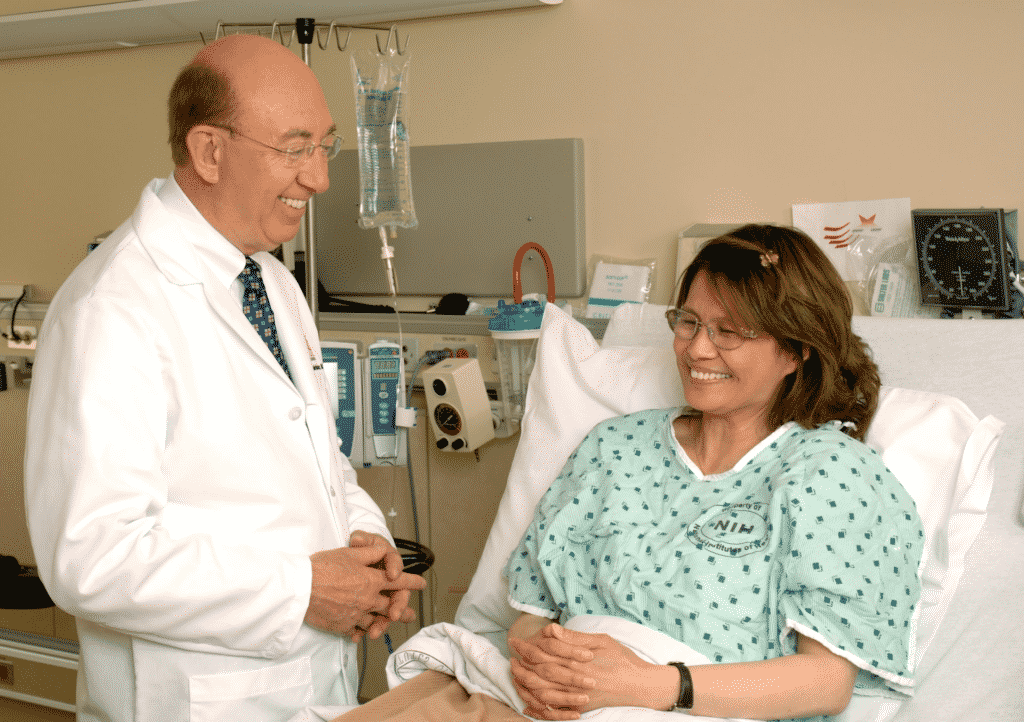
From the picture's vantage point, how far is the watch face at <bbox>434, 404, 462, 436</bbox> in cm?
238

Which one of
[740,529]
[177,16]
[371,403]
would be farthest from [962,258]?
[177,16]

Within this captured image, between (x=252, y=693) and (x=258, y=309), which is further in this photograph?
(x=258, y=309)

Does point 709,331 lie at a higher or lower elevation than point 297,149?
lower

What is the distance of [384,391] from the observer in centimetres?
246

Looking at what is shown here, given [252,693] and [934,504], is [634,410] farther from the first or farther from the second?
[252,693]

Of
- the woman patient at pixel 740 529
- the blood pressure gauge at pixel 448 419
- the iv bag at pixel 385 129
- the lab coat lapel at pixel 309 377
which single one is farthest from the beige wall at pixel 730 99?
the lab coat lapel at pixel 309 377

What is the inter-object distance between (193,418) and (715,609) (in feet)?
2.76

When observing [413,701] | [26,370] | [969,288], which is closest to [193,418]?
[413,701]

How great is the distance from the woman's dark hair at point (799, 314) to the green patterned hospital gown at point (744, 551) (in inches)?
2.4

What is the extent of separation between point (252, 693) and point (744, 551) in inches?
31.2

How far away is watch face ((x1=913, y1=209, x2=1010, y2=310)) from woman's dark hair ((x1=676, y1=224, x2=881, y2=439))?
1.43 ft

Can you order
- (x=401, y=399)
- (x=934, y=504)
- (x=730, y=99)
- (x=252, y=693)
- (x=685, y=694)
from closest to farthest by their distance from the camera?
(x=685, y=694), (x=252, y=693), (x=934, y=504), (x=730, y=99), (x=401, y=399)

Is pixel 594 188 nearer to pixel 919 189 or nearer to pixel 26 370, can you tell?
pixel 919 189

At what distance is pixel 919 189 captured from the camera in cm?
208
